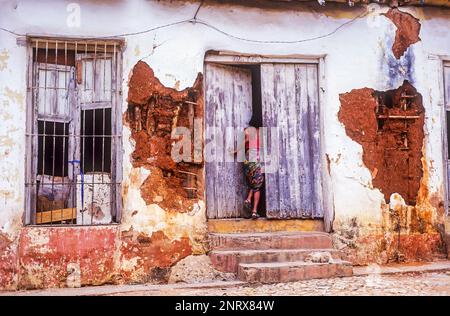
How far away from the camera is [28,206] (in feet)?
21.0

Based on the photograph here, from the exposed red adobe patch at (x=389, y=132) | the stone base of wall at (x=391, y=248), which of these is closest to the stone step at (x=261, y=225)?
the stone base of wall at (x=391, y=248)

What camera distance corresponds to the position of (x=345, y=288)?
19.0ft

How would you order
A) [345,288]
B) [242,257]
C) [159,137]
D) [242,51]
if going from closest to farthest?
1. [345,288]
2. [242,257]
3. [159,137]
4. [242,51]

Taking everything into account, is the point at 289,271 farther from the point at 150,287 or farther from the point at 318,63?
the point at 318,63

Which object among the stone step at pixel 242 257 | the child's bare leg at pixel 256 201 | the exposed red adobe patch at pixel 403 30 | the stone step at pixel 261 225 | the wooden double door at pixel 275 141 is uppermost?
the exposed red adobe patch at pixel 403 30

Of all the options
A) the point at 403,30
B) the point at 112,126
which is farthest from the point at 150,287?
the point at 403,30

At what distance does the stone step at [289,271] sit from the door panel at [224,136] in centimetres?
113

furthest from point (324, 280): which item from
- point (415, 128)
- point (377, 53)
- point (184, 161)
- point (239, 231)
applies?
point (377, 53)

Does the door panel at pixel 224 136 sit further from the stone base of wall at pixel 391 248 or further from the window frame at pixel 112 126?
the stone base of wall at pixel 391 248

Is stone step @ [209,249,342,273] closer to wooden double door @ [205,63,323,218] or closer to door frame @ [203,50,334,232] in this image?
wooden double door @ [205,63,323,218]

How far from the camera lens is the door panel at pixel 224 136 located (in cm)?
730

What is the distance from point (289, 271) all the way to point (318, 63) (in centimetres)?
288
